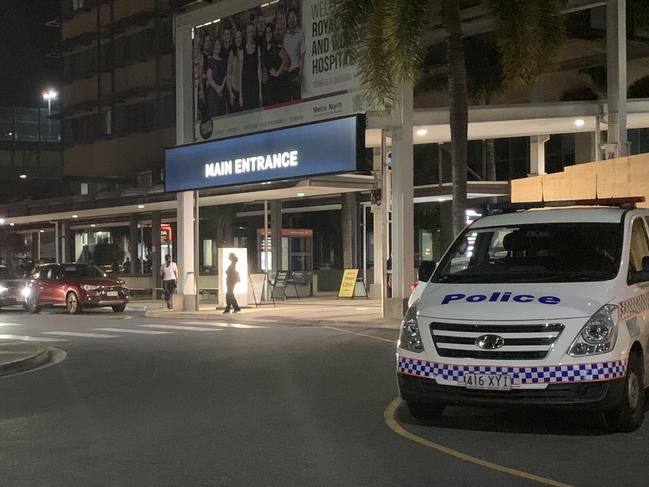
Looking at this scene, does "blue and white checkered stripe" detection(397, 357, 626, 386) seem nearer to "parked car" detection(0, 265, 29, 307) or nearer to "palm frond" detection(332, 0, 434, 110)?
"palm frond" detection(332, 0, 434, 110)

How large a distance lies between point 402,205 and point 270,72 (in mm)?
5929

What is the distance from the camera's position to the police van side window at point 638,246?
860 centimetres

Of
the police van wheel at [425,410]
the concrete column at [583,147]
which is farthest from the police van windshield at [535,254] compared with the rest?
the concrete column at [583,147]

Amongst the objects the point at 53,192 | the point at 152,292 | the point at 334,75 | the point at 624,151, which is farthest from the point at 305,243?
the point at 53,192

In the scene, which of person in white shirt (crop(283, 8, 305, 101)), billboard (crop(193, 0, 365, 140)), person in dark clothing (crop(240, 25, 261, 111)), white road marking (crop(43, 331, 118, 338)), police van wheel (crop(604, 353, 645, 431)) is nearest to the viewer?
police van wheel (crop(604, 353, 645, 431))

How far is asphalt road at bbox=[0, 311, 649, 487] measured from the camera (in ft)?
22.2

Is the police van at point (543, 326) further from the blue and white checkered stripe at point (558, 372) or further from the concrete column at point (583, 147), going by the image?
the concrete column at point (583, 147)

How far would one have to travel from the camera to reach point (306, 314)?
2431 centimetres

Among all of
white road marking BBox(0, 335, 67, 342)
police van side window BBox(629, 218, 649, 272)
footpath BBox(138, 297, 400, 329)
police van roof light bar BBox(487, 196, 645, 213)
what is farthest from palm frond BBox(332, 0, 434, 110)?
police van side window BBox(629, 218, 649, 272)

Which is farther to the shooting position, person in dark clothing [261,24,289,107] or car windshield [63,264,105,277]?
car windshield [63,264,105,277]

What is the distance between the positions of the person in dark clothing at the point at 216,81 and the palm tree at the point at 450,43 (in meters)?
6.12

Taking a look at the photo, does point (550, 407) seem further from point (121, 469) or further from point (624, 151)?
point (624, 151)

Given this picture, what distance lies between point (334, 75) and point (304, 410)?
14089mm

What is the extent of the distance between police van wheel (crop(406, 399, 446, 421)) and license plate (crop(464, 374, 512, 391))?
669 mm
